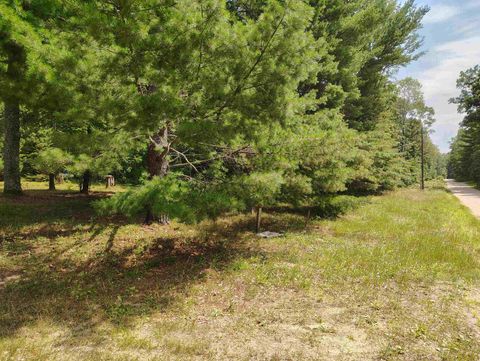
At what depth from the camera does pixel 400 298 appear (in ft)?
21.5

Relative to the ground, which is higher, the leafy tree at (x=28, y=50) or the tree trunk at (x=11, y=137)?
the leafy tree at (x=28, y=50)

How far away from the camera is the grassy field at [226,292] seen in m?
4.80

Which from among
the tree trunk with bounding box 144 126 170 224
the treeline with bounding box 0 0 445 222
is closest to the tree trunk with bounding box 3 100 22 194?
the treeline with bounding box 0 0 445 222

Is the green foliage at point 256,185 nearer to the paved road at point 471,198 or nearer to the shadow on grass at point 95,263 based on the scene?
the shadow on grass at point 95,263

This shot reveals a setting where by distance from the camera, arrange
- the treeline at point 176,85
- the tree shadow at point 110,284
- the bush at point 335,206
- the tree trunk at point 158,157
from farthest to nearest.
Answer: the bush at point 335,206, the tree trunk at point 158,157, the treeline at point 176,85, the tree shadow at point 110,284

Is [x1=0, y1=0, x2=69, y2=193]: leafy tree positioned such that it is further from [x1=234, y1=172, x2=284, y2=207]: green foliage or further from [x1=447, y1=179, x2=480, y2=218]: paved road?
[x1=447, y1=179, x2=480, y2=218]: paved road

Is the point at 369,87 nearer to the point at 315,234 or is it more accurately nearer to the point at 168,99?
→ the point at 315,234

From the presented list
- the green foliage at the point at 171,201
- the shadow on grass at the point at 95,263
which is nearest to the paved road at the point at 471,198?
the shadow on grass at the point at 95,263

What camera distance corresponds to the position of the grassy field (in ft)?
15.8

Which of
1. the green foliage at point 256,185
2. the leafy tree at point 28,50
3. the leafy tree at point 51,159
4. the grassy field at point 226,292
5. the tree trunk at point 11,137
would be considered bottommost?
the grassy field at point 226,292

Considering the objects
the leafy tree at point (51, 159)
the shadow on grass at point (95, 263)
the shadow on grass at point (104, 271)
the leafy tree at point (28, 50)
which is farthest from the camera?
the leafy tree at point (51, 159)

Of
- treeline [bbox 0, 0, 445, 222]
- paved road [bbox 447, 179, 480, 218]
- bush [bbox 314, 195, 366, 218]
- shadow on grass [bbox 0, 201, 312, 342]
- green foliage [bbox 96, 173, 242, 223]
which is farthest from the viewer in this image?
paved road [bbox 447, 179, 480, 218]

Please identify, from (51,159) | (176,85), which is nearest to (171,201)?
(176,85)

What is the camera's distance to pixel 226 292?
6.90 m
